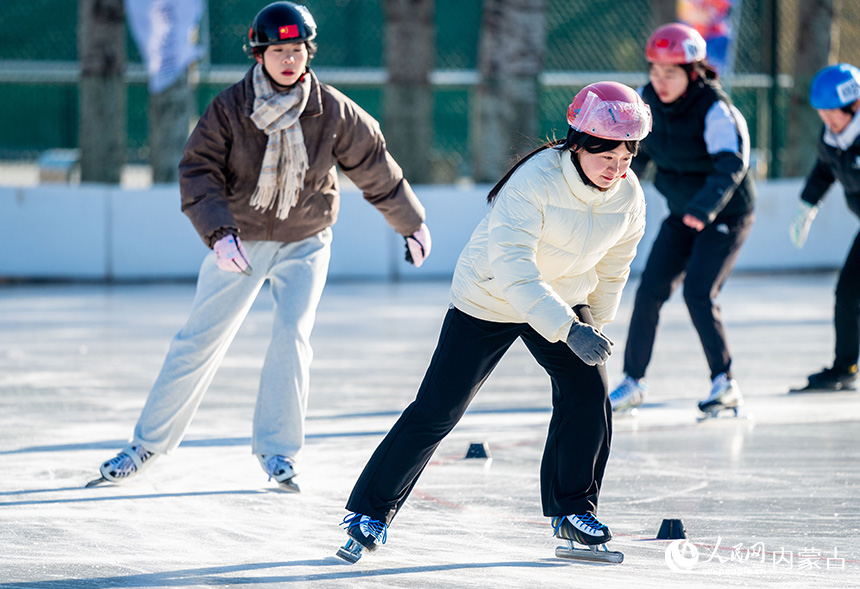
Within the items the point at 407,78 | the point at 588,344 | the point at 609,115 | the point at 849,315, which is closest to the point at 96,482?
the point at 588,344

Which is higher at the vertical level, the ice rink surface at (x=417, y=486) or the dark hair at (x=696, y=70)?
the dark hair at (x=696, y=70)

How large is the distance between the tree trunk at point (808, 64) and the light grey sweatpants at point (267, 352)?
11.0m

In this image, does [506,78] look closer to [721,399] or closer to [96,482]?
[721,399]

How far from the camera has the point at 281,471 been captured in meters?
5.37

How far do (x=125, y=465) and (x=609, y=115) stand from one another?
2531mm

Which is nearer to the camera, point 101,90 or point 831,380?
point 831,380

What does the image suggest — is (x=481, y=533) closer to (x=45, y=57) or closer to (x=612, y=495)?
(x=612, y=495)

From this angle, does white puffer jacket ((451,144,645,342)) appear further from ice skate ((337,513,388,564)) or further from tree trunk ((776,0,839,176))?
tree trunk ((776,0,839,176))

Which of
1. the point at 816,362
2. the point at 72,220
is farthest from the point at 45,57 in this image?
the point at 816,362

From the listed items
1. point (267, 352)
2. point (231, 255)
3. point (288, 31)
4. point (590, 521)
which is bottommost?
point (590, 521)

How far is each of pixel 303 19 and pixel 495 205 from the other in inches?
58.0

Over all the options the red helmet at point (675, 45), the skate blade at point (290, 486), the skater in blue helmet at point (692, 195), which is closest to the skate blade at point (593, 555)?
the skate blade at point (290, 486)

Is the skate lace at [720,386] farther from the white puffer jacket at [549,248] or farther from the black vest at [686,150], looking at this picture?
the white puffer jacket at [549,248]

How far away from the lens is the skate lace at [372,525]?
4410mm
